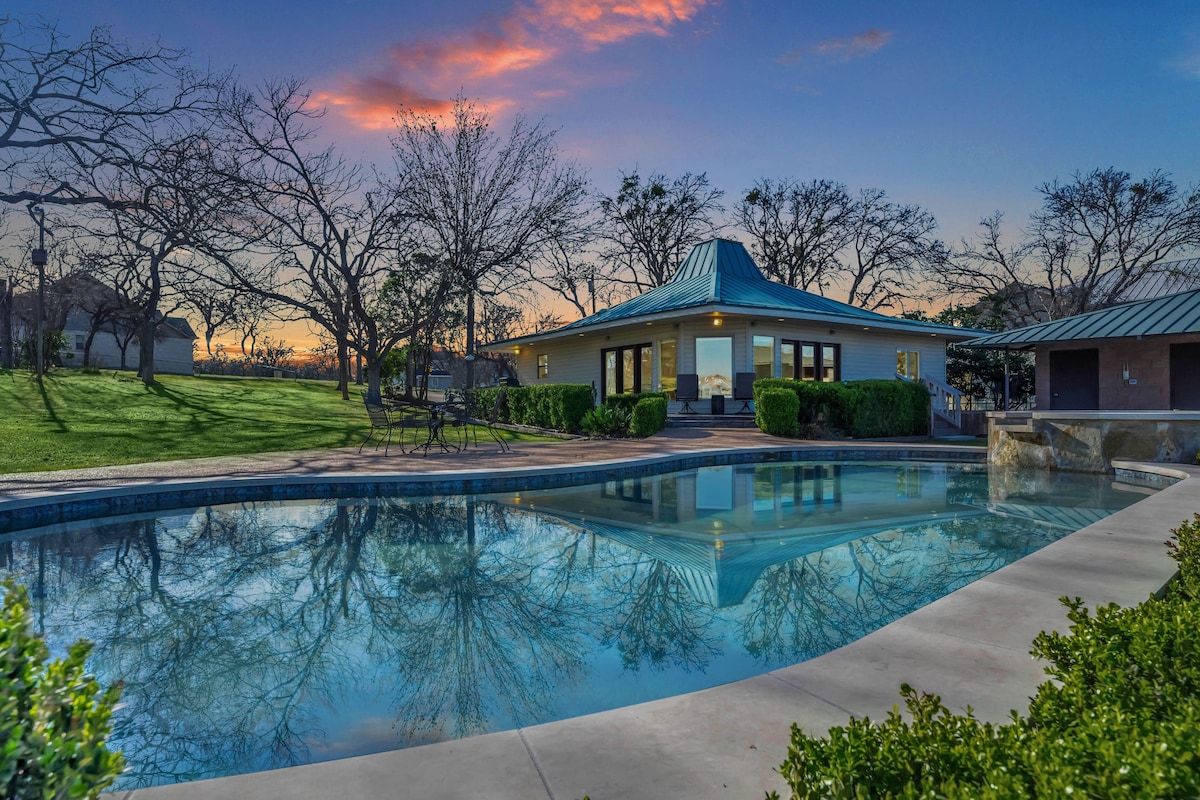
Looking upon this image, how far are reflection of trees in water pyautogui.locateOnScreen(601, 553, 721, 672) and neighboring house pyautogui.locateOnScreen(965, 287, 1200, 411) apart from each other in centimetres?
1358

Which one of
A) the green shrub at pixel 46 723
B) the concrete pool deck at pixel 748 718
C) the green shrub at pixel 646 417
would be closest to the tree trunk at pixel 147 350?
the green shrub at pixel 646 417

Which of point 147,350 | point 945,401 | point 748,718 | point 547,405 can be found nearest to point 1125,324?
point 945,401

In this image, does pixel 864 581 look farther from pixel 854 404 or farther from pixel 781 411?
pixel 854 404

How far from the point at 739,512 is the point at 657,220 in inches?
980

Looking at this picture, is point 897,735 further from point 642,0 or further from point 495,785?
point 642,0

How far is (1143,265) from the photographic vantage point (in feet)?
81.5

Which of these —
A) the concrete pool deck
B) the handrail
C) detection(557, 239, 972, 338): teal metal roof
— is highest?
detection(557, 239, 972, 338): teal metal roof

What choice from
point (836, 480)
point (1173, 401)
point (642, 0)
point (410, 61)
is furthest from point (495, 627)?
point (1173, 401)

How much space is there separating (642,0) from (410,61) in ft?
17.8

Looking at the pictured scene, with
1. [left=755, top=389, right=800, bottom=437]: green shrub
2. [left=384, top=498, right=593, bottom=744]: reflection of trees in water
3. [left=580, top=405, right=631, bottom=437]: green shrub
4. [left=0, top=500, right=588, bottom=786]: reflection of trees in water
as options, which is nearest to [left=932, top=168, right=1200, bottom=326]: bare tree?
[left=755, top=389, right=800, bottom=437]: green shrub

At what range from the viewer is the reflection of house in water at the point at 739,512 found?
17.9 feet

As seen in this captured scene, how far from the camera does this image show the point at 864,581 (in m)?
4.77

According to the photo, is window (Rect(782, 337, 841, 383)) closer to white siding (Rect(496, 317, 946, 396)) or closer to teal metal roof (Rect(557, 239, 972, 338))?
white siding (Rect(496, 317, 946, 396))

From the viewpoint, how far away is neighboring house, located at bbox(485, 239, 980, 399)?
57.1 feet
